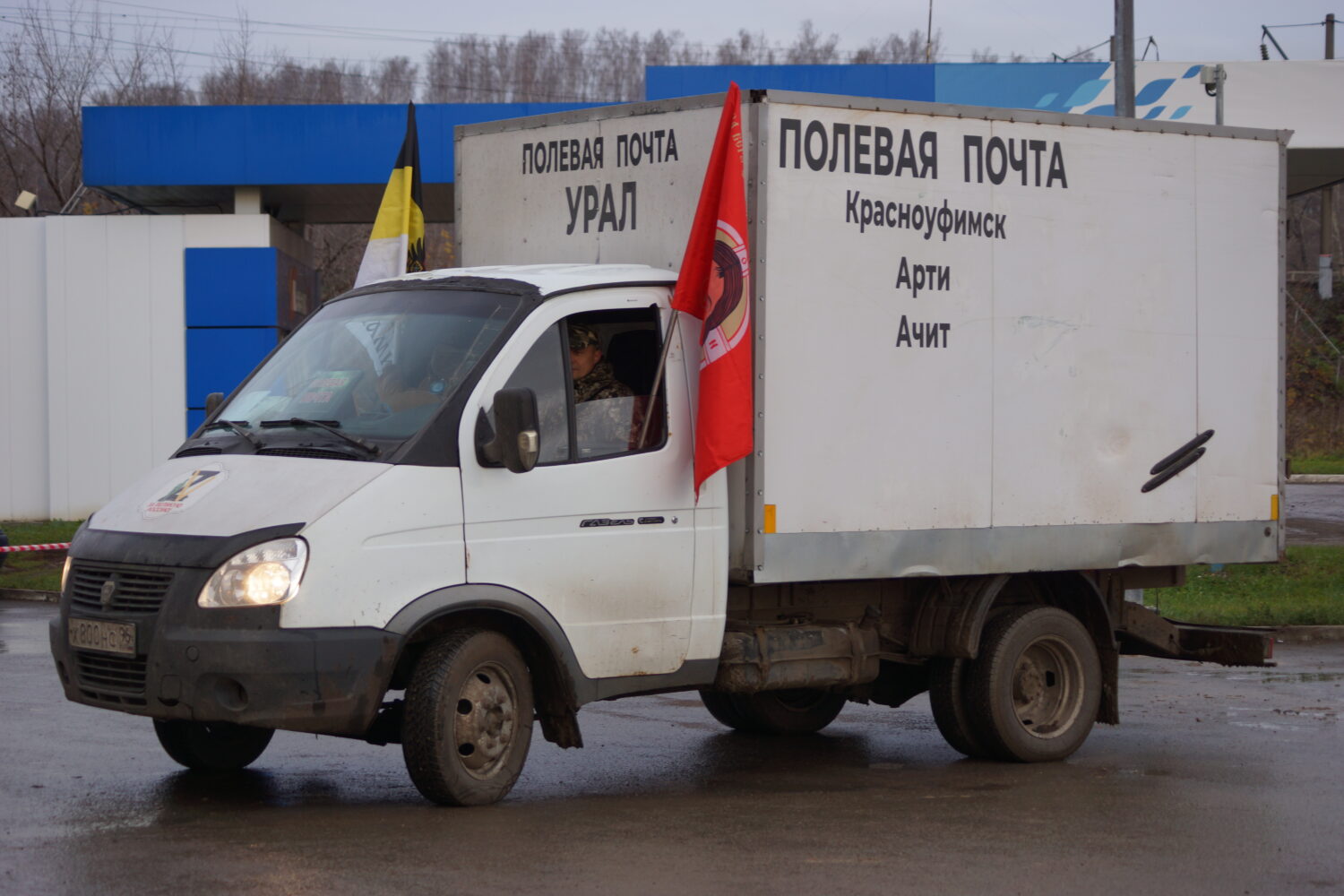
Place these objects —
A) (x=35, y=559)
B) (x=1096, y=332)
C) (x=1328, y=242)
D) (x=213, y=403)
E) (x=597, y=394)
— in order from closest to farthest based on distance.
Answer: (x=597, y=394) < (x=213, y=403) < (x=1096, y=332) < (x=35, y=559) < (x=1328, y=242)

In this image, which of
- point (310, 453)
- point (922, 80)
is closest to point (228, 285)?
point (922, 80)

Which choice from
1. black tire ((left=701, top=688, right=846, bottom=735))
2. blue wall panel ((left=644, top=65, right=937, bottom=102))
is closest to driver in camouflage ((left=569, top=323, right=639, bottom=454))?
black tire ((left=701, top=688, right=846, bottom=735))

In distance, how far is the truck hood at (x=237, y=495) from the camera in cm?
654

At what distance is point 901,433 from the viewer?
8.21m

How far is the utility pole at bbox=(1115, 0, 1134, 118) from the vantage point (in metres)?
16.1

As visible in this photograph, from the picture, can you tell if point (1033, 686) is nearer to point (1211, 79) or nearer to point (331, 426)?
point (331, 426)

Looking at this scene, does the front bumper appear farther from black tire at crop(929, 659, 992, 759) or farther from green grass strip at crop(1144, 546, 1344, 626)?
green grass strip at crop(1144, 546, 1344, 626)

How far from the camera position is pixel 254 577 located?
6438 mm

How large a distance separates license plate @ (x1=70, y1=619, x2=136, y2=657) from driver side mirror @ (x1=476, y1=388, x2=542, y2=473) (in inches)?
60.8

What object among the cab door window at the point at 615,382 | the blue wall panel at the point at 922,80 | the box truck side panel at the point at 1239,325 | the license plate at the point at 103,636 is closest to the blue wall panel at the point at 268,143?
the blue wall panel at the point at 922,80

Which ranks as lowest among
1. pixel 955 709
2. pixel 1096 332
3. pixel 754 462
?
pixel 955 709

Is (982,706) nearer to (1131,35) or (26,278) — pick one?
(1131,35)

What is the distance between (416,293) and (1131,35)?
10.9 meters

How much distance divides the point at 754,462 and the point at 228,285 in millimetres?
20675
